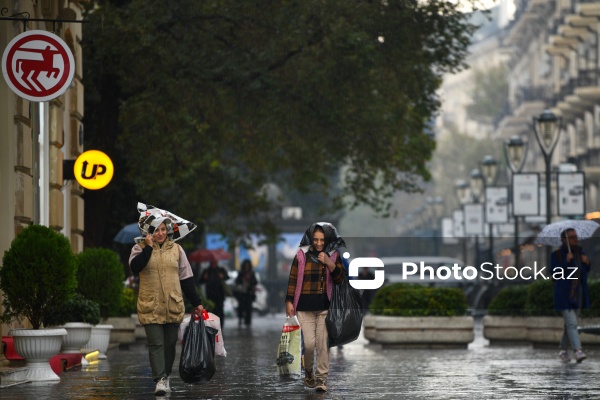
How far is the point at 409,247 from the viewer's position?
8944 centimetres

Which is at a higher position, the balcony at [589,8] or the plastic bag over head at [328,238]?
the balcony at [589,8]

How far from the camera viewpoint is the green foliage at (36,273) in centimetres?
1622

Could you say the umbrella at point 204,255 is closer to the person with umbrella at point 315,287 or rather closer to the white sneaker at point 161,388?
the person with umbrella at point 315,287

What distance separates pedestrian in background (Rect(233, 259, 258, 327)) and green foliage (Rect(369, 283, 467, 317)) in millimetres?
14613

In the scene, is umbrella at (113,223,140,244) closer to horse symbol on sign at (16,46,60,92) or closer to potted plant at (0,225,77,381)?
horse symbol on sign at (16,46,60,92)

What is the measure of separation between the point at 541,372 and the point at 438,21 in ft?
42.0

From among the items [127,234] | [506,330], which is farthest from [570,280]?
[127,234]

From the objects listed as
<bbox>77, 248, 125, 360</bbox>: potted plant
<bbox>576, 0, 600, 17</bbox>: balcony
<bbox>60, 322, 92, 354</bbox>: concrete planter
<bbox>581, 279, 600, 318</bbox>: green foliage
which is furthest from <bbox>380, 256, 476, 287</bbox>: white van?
<bbox>60, 322, 92, 354</bbox>: concrete planter

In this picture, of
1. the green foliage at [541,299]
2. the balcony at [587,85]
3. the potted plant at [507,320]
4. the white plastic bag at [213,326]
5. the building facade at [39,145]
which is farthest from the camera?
the balcony at [587,85]

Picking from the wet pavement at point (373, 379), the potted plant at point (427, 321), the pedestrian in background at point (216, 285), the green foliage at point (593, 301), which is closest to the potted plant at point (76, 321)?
the wet pavement at point (373, 379)

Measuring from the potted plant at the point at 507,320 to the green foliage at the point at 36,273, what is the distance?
43.9 feet

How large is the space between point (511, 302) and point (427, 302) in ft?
6.88

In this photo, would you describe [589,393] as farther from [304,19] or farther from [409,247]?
[409,247]

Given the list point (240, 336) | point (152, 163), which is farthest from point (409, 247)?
point (152, 163)
